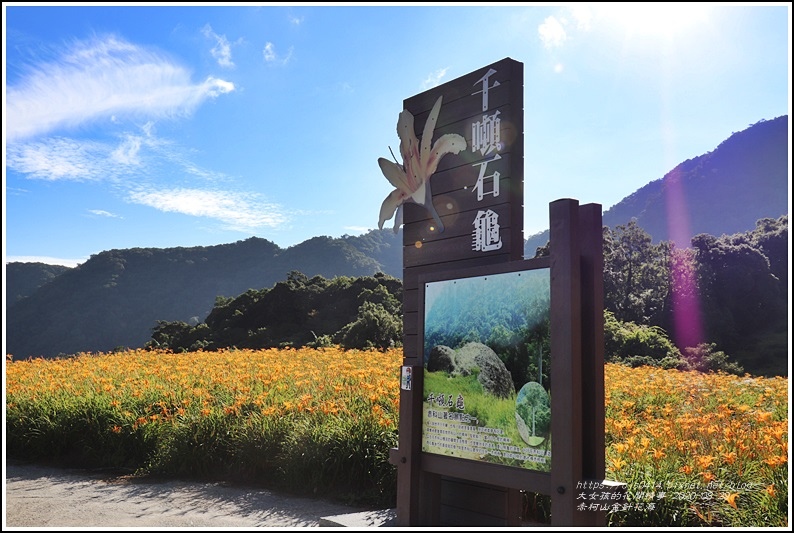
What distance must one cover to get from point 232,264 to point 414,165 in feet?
132

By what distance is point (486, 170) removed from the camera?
173 inches

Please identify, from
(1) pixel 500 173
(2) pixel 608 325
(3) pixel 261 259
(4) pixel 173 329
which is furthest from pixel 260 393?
(3) pixel 261 259

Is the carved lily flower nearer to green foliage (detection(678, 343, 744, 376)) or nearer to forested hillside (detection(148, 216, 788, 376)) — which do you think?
forested hillside (detection(148, 216, 788, 376))

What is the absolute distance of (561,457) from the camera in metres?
3.36

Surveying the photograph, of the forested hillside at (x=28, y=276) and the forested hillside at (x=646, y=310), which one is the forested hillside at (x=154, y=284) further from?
the forested hillside at (x=646, y=310)

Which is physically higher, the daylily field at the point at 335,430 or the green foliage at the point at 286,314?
the green foliage at the point at 286,314

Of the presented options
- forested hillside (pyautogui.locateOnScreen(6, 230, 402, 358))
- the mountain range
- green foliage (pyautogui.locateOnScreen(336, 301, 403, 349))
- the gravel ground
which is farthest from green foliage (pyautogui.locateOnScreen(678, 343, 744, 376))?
forested hillside (pyautogui.locateOnScreen(6, 230, 402, 358))

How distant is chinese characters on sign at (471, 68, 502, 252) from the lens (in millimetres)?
4312

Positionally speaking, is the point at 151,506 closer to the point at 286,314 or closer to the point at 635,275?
the point at 286,314

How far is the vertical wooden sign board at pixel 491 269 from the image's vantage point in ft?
11.1

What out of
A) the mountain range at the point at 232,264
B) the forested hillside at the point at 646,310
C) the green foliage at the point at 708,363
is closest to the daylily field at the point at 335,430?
the forested hillside at the point at 646,310

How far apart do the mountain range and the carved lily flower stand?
1192 inches

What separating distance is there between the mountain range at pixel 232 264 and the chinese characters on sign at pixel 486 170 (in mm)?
31076

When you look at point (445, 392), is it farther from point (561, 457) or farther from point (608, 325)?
point (608, 325)
